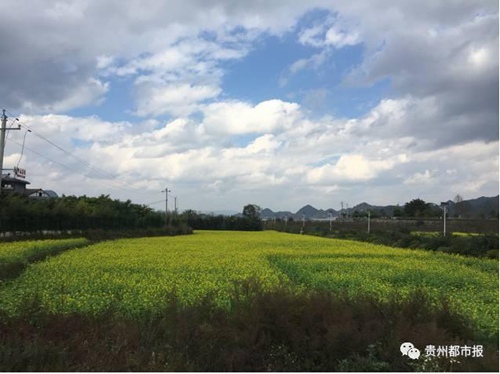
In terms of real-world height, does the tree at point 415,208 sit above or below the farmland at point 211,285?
above

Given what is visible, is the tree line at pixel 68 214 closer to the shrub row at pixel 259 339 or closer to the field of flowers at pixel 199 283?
the field of flowers at pixel 199 283

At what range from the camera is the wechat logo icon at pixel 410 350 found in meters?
5.76

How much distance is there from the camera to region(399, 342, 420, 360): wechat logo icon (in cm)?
576

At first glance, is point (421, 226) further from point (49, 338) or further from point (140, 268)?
point (49, 338)

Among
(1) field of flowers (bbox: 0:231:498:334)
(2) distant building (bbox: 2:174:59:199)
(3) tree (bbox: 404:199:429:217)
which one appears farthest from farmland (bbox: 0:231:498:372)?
(3) tree (bbox: 404:199:429:217)

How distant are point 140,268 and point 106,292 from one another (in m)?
5.31

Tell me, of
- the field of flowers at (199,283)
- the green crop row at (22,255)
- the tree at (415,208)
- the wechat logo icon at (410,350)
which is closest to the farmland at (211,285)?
the field of flowers at (199,283)

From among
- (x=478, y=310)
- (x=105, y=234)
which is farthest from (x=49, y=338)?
(x=105, y=234)

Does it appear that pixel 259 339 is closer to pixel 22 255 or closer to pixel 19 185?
pixel 22 255

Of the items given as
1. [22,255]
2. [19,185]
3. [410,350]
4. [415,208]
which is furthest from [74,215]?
[415,208]

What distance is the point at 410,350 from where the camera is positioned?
579 cm

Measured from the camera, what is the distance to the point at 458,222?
2076 inches

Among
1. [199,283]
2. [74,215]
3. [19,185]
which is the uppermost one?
[19,185]

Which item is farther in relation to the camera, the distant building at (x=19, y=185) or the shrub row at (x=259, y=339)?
the distant building at (x=19, y=185)
